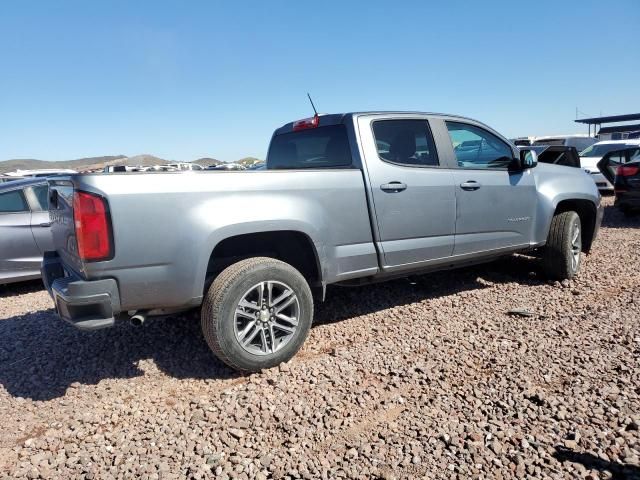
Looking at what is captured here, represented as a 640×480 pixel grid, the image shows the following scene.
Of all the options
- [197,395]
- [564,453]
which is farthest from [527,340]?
[197,395]

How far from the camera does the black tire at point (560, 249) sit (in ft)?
15.9

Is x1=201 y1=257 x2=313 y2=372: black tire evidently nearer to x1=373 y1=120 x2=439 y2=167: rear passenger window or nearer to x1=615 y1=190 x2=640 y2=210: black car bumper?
x1=373 y1=120 x2=439 y2=167: rear passenger window

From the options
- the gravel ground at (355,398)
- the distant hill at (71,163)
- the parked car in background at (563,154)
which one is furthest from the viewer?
the distant hill at (71,163)

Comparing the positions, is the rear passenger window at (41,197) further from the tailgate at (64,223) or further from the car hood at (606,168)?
the car hood at (606,168)

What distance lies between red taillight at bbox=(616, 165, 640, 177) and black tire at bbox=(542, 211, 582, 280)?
513cm

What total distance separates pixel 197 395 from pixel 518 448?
1.91 meters

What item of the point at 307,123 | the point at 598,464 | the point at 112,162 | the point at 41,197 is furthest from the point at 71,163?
the point at 598,464

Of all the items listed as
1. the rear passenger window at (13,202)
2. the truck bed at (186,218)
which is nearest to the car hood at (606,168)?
the truck bed at (186,218)

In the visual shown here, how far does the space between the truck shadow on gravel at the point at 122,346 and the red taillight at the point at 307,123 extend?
1.75m

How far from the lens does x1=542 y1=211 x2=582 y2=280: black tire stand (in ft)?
15.9

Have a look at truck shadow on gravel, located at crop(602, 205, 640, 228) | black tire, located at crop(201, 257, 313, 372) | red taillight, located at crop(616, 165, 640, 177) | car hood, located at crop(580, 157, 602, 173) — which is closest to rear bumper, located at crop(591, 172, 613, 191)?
car hood, located at crop(580, 157, 602, 173)

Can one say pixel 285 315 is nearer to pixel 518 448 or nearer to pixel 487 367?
pixel 487 367

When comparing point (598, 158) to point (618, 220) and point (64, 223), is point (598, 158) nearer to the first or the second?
point (618, 220)

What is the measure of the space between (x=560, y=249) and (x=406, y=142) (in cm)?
218
